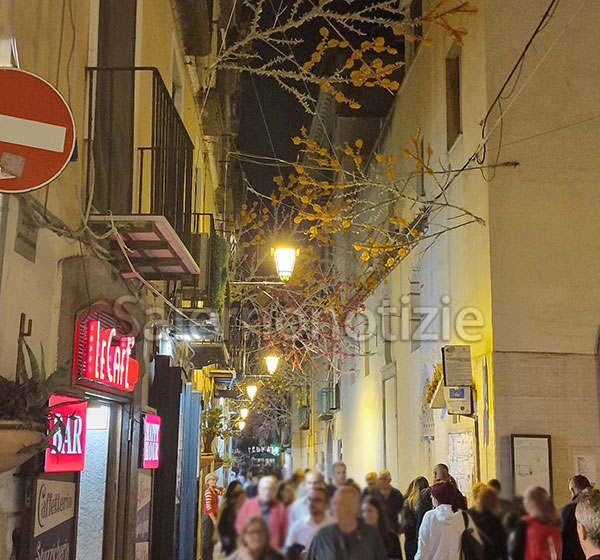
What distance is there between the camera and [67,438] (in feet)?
19.5

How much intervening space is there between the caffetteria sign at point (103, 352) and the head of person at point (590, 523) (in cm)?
373

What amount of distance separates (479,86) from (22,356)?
788 cm

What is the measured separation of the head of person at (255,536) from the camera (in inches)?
52.3

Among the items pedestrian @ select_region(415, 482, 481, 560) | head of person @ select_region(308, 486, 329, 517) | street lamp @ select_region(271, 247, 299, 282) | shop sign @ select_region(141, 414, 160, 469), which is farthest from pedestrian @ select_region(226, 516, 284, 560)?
street lamp @ select_region(271, 247, 299, 282)

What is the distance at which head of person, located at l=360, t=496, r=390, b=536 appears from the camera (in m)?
1.47

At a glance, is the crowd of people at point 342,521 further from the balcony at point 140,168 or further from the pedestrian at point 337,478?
the balcony at point 140,168

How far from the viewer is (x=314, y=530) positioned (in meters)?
1.41

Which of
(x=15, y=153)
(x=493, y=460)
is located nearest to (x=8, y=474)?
(x=15, y=153)

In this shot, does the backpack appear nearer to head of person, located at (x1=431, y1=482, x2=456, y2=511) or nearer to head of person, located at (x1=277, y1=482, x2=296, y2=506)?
head of person, located at (x1=431, y1=482, x2=456, y2=511)

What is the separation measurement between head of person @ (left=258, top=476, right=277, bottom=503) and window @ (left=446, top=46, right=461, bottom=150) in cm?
1195

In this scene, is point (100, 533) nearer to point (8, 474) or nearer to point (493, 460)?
point (8, 474)

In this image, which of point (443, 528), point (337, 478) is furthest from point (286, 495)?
point (443, 528)

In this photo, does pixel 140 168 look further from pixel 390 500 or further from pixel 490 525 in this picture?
pixel 490 525

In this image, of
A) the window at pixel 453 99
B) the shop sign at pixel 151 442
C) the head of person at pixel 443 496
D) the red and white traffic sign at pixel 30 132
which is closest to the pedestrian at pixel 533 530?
the head of person at pixel 443 496
